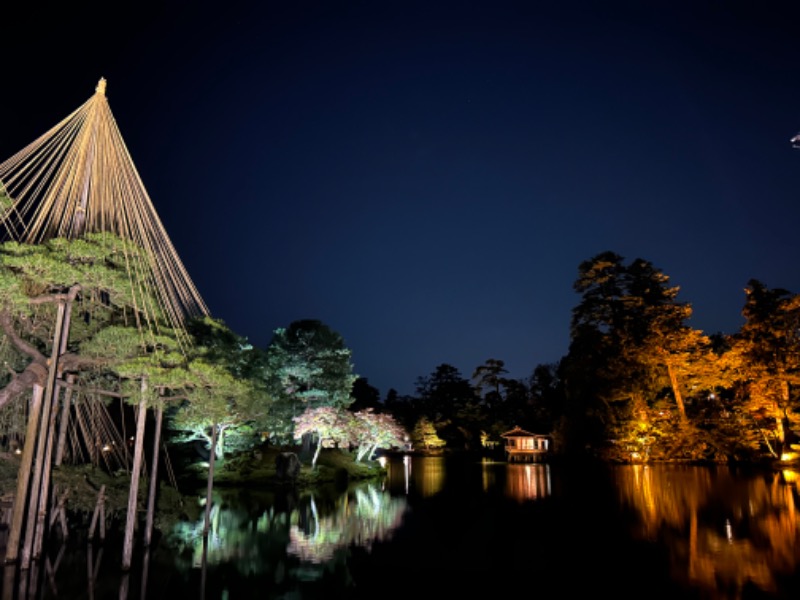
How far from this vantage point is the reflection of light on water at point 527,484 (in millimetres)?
21797

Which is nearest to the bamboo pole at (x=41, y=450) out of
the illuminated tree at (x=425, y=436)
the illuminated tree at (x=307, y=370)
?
the illuminated tree at (x=307, y=370)

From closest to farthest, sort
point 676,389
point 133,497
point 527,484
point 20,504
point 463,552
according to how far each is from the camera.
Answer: point 20,504 → point 133,497 → point 463,552 → point 527,484 → point 676,389

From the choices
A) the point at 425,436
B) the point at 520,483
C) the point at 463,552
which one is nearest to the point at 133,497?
the point at 463,552

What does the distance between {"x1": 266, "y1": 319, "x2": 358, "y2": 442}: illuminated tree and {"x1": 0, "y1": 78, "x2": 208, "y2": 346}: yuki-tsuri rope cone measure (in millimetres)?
21197

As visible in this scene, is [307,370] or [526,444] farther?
[526,444]

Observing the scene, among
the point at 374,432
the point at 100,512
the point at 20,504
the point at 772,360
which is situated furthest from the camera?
the point at 374,432

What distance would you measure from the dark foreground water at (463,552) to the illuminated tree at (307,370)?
1075cm

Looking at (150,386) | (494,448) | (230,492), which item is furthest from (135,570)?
(494,448)

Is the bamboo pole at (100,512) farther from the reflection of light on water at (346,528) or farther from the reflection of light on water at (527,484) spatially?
the reflection of light on water at (527,484)

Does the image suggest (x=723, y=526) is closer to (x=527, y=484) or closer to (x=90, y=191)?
(x=527, y=484)

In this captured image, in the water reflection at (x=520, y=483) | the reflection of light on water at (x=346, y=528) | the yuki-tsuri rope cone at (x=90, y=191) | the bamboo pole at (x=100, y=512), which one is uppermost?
the yuki-tsuri rope cone at (x=90, y=191)

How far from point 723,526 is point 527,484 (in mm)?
12904

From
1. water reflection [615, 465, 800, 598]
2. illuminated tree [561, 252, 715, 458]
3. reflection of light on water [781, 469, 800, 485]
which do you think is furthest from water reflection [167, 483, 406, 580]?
illuminated tree [561, 252, 715, 458]

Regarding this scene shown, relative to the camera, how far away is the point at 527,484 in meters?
26.0
